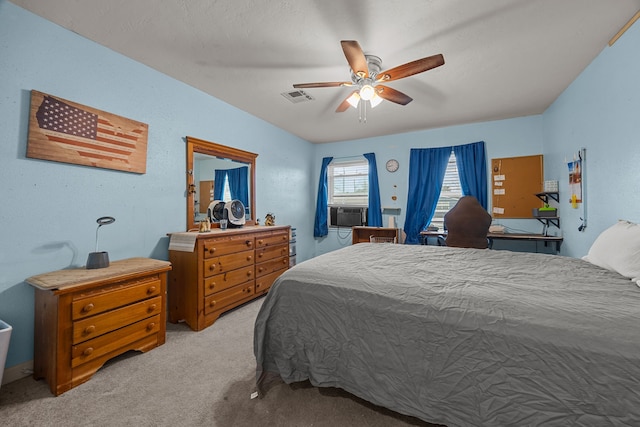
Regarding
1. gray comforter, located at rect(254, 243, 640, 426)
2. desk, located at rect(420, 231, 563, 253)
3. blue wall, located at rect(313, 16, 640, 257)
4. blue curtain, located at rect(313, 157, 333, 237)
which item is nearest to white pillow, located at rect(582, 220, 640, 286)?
gray comforter, located at rect(254, 243, 640, 426)

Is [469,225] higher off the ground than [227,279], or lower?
higher

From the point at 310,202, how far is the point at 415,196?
2.12 meters

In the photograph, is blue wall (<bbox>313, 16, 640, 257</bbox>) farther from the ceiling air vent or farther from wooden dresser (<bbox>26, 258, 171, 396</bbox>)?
wooden dresser (<bbox>26, 258, 171, 396</bbox>)

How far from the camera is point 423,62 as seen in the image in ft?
6.28

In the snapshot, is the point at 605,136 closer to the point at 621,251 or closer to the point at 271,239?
the point at 621,251

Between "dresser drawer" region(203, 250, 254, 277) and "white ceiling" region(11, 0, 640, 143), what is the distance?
1957 mm

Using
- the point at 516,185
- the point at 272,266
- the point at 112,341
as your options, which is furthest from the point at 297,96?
the point at 516,185

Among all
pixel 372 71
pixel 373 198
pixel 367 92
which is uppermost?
pixel 372 71

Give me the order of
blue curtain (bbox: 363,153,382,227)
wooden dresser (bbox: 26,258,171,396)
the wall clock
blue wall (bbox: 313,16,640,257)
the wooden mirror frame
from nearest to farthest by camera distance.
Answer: wooden dresser (bbox: 26,258,171,396) < blue wall (bbox: 313,16,640,257) < the wooden mirror frame < the wall clock < blue curtain (bbox: 363,153,382,227)

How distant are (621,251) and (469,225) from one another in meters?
1.56

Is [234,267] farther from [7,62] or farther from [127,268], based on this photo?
[7,62]

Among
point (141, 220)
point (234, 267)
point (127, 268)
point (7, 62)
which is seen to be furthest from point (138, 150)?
point (234, 267)

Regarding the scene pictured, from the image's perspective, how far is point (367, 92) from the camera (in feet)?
7.36

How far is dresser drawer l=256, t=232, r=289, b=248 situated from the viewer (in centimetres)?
328
